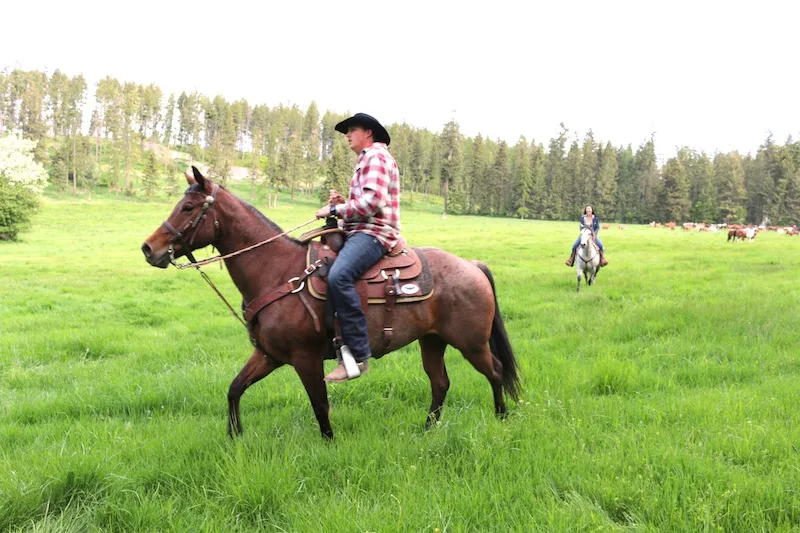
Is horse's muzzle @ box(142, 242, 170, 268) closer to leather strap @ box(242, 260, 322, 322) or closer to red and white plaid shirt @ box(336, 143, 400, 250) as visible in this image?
leather strap @ box(242, 260, 322, 322)

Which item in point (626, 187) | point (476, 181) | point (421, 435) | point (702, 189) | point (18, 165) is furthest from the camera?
point (476, 181)

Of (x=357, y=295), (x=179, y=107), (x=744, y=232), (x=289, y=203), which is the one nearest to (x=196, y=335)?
(x=357, y=295)

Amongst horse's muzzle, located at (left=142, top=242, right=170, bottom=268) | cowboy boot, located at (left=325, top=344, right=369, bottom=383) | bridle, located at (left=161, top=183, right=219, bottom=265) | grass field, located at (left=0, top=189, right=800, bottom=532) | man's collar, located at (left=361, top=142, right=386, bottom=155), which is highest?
man's collar, located at (left=361, top=142, right=386, bottom=155)

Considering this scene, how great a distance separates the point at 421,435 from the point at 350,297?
5.05 ft

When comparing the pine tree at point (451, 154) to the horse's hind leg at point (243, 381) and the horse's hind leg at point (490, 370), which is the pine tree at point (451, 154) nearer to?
the horse's hind leg at point (490, 370)

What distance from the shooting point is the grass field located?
3.30 meters

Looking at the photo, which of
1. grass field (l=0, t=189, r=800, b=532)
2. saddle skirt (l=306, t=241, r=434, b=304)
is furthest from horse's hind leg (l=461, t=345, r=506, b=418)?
saddle skirt (l=306, t=241, r=434, b=304)

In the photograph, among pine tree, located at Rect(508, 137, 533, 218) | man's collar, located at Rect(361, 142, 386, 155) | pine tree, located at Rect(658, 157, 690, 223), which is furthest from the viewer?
pine tree, located at Rect(508, 137, 533, 218)

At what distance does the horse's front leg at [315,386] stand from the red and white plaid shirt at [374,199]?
1.36m

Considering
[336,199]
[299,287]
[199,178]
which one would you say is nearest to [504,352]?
[299,287]

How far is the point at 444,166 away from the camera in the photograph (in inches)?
3297

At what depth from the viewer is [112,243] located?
33.4 metres

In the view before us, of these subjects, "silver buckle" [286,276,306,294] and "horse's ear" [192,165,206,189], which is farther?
"silver buckle" [286,276,306,294]

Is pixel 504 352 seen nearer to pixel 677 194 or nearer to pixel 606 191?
pixel 677 194
